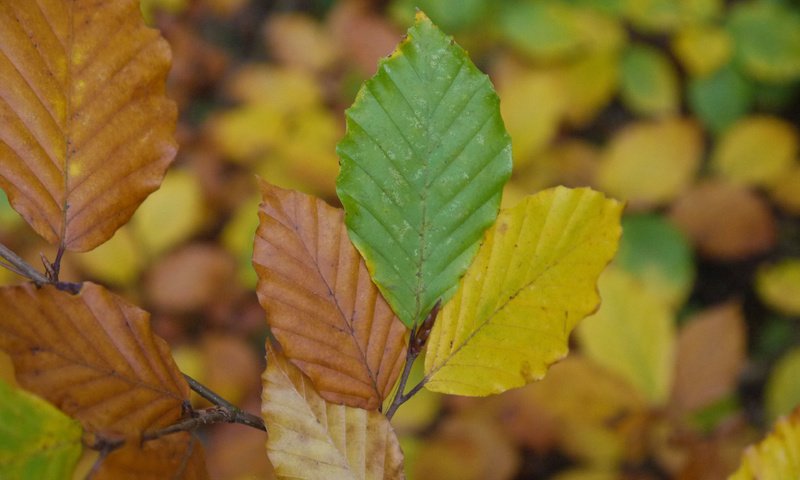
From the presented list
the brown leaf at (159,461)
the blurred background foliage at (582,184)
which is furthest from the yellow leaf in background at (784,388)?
the brown leaf at (159,461)

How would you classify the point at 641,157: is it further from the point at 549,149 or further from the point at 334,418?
the point at 334,418

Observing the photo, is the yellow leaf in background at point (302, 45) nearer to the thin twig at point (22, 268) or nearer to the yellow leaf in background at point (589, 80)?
the yellow leaf in background at point (589, 80)

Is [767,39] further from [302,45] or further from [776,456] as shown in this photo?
[776,456]

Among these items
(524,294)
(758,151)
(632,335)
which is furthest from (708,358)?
(524,294)

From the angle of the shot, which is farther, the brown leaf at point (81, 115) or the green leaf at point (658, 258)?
the green leaf at point (658, 258)

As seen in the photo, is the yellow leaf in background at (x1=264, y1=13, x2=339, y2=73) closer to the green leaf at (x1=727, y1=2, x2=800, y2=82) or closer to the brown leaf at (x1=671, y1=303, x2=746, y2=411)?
the green leaf at (x1=727, y1=2, x2=800, y2=82)
